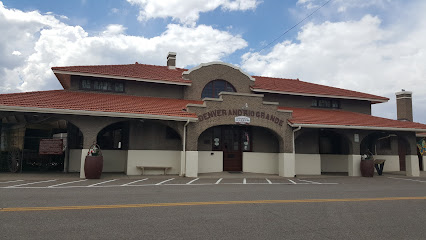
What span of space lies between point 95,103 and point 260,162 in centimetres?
989

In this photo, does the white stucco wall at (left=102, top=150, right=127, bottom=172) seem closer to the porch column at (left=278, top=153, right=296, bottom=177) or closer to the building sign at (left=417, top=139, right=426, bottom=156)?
the porch column at (left=278, top=153, right=296, bottom=177)

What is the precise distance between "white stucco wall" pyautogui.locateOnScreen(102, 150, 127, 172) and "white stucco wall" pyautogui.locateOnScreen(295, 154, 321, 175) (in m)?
10.3

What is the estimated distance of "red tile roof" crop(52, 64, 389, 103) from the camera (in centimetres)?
1798

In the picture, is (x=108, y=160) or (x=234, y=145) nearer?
(x=108, y=160)

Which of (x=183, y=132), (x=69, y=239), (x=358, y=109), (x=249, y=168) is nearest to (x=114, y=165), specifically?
(x=183, y=132)

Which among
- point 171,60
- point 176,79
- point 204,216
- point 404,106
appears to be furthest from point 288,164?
point 404,106

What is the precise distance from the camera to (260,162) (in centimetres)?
1898

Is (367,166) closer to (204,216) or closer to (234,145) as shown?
(234,145)

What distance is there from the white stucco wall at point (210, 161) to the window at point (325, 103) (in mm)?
8130

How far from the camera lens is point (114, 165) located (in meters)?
17.9

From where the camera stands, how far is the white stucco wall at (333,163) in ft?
69.1

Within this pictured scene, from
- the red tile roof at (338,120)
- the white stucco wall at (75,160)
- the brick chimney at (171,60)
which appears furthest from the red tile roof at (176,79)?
the white stucco wall at (75,160)

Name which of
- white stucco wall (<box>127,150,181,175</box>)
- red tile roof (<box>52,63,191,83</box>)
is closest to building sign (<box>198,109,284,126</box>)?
white stucco wall (<box>127,150,181,175</box>)

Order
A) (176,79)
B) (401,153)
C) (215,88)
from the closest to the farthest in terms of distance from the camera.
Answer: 1. (176,79)
2. (215,88)
3. (401,153)
